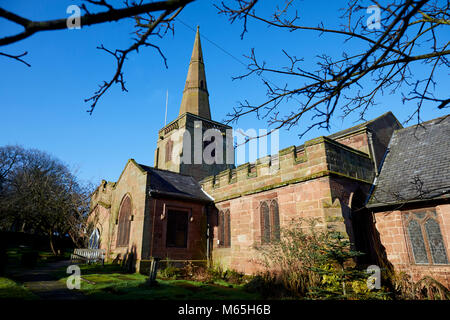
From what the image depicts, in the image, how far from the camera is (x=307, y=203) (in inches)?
447

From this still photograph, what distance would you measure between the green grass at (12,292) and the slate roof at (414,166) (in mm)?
11761

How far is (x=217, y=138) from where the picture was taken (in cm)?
2805

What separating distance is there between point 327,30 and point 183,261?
13202 millimetres

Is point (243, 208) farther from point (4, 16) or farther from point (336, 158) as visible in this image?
point (4, 16)

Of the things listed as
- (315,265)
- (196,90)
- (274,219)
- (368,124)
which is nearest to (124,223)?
(274,219)

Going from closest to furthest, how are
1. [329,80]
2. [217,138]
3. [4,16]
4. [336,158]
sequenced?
1. [4,16]
2. [329,80]
3. [336,158]
4. [217,138]

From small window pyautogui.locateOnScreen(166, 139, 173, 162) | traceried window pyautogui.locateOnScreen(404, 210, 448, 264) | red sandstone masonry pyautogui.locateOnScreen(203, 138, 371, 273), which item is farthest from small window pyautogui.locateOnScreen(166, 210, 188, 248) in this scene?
small window pyautogui.locateOnScreen(166, 139, 173, 162)

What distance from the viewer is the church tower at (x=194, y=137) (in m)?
25.5

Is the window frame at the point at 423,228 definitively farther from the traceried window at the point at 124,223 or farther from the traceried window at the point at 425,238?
the traceried window at the point at 124,223

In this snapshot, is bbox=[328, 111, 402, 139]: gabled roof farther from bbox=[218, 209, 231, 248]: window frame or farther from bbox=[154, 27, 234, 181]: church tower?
bbox=[154, 27, 234, 181]: church tower

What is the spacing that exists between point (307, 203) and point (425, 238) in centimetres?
452

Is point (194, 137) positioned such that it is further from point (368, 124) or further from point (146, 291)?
point (146, 291)

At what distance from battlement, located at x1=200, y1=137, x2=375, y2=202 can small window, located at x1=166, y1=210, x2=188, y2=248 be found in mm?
2639
